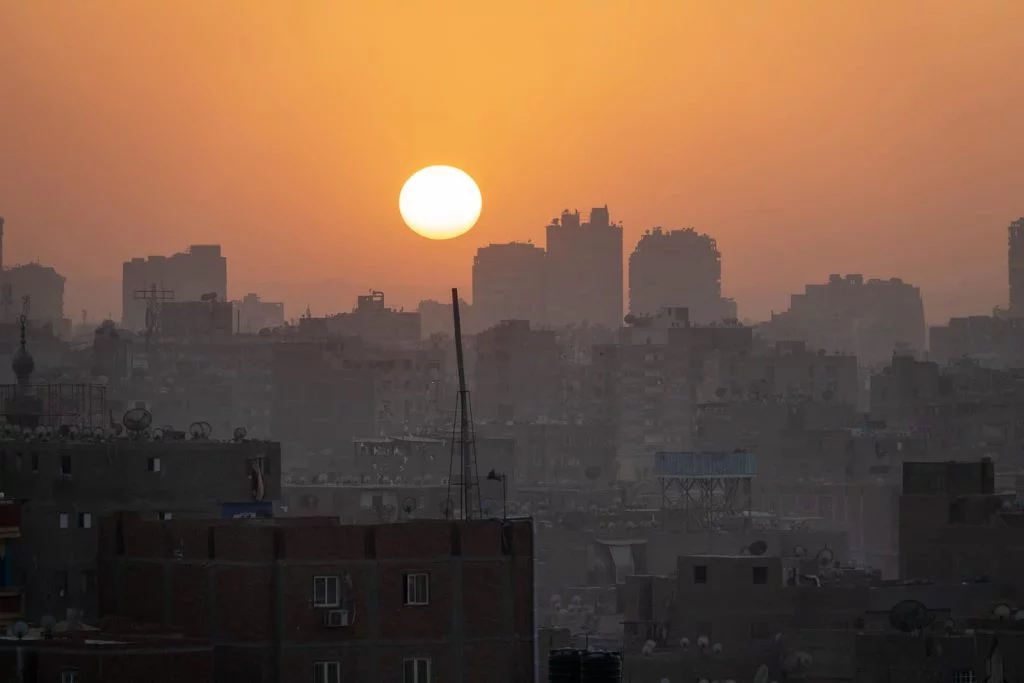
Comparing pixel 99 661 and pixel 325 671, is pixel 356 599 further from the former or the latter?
pixel 99 661

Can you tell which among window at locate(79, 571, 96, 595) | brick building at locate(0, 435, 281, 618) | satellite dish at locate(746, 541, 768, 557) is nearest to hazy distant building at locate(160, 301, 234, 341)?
satellite dish at locate(746, 541, 768, 557)

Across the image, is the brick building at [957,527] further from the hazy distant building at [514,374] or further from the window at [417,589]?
the hazy distant building at [514,374]

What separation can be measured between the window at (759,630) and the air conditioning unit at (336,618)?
24809 millimetres

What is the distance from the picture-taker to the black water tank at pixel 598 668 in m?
29.8

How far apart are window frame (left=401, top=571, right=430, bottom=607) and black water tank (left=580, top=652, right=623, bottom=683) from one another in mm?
6683

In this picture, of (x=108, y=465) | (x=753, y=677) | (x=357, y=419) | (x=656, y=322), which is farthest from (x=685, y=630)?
(x=656, y=322)

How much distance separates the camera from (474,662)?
36.7 m

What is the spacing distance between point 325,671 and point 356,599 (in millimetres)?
922

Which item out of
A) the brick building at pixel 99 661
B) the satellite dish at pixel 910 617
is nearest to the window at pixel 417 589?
the brick building at pixel 99 661

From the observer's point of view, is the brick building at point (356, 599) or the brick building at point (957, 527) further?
the brick building at point (957, 527)

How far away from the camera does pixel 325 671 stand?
119ft

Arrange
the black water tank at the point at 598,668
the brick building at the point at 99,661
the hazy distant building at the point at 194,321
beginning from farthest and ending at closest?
the hazy distant building at the point at 194,321
the brick building at the point at 99,661
the black water tank at the point at 598,668

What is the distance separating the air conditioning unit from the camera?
36.3 m

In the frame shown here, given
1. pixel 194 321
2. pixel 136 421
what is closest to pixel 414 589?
pixel 136 421
